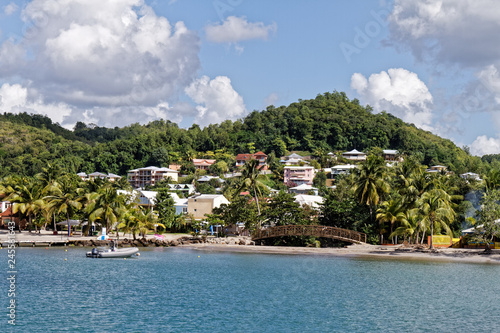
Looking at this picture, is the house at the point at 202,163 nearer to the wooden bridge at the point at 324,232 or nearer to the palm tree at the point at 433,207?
the wooden bridge at the point at 324,232

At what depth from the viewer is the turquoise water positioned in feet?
90.8

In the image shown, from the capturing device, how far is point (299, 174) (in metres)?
152

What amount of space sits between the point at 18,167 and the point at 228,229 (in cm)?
9353

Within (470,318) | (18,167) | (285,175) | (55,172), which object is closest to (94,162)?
(18,167)

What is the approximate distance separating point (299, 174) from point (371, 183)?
9253 centimetres

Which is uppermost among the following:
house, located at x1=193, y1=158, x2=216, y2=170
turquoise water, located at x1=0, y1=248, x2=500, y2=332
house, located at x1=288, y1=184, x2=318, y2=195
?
house, located at x1=193, y1=158, x2=216, y2=170

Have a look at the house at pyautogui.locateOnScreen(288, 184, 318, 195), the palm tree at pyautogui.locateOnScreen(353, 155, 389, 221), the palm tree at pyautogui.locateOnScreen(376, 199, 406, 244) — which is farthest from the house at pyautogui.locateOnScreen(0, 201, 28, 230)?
the house at pyautogui.locateOnScreen(288, 184, 318, 195)

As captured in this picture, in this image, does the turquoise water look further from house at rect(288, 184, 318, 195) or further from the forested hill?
the forested hill

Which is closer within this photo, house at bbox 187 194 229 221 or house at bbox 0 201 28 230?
house at bbox 0 201 28 230

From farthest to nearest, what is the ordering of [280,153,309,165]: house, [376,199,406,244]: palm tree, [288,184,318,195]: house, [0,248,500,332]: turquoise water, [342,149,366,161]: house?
[342,149,366,161]: house
[280,153,309,165]: house
[288,184,318,195]: house
[376,199,406,244]: palm tree
[0,248,500,332]: turquoise water

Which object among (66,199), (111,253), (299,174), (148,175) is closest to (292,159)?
(299,174)

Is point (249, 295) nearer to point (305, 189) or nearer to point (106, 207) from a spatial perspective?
point (106, 207)

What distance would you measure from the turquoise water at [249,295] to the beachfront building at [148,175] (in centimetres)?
11094

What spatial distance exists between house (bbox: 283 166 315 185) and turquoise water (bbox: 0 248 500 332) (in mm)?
97930
